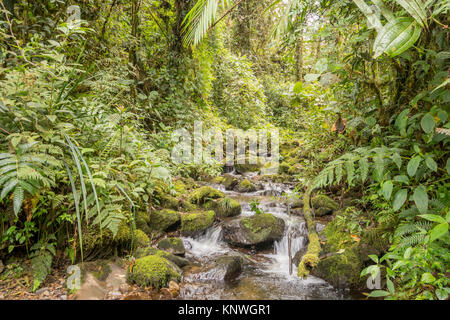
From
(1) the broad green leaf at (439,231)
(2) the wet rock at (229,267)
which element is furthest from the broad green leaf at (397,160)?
(2) the wet rock at (229,267)

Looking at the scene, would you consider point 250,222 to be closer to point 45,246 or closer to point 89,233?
point 89,233

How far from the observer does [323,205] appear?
3889 millimetres

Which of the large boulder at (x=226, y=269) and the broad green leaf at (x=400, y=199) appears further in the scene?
the large boulder at (x=226, y=269)

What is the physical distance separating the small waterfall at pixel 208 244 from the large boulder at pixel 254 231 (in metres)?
0.11

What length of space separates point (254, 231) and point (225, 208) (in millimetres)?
766

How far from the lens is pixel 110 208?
1.97 meters

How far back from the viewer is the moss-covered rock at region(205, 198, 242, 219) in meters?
4.08

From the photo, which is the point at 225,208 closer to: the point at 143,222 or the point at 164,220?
the point at 164,220

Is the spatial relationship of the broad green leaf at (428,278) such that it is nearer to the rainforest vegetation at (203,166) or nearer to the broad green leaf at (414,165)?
the rainforest vegetation at (203,166)

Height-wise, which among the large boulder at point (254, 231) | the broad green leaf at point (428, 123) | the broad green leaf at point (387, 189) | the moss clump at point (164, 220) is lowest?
the large boulder at point (254, 231)

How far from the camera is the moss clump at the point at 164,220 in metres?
3.23

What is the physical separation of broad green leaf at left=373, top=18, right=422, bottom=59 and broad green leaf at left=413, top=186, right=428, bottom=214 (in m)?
0.93
